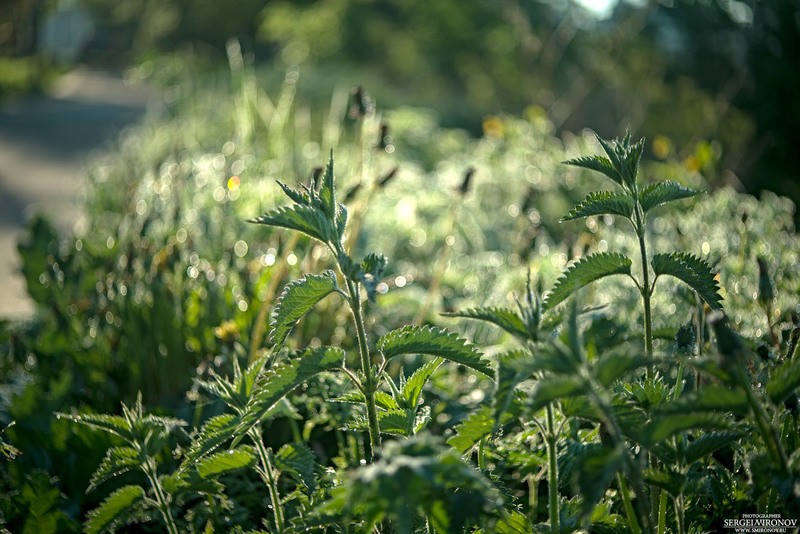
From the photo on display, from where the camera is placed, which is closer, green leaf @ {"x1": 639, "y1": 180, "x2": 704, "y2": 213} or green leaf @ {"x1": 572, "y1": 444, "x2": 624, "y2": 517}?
green leaf @ {"x1": 572, "y1": 444, "x2": 624, "y2": 517}

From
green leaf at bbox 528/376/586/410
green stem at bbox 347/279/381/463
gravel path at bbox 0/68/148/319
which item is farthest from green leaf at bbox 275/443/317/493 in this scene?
gravel path at bbox 0/68/148/319

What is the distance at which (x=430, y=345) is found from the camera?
1467 mm

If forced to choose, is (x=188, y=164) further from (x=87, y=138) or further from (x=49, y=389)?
(x=87, y=138)

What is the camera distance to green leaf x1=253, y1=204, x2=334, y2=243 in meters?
1.39

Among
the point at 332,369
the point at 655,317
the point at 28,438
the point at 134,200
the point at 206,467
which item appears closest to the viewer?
the point at 332,369

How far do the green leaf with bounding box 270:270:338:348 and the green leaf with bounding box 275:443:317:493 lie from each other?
262 mm

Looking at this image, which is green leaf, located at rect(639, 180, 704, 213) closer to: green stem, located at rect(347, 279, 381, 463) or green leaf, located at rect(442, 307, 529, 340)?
green leaf, located at rect(442, 307, 529, 340)

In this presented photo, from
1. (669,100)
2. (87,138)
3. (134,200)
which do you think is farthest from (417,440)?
(87,138)

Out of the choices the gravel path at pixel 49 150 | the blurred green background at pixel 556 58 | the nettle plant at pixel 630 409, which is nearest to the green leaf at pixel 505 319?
the nettle plant at pixel 630 409

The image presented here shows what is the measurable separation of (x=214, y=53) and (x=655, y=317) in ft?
64.2

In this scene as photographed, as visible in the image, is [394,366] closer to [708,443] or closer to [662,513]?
[662,513]

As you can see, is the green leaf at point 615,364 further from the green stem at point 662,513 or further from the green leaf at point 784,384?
the green stem at point 662,513

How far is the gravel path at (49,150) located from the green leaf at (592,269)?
2926 millimetres

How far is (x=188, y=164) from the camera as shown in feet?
15.1
